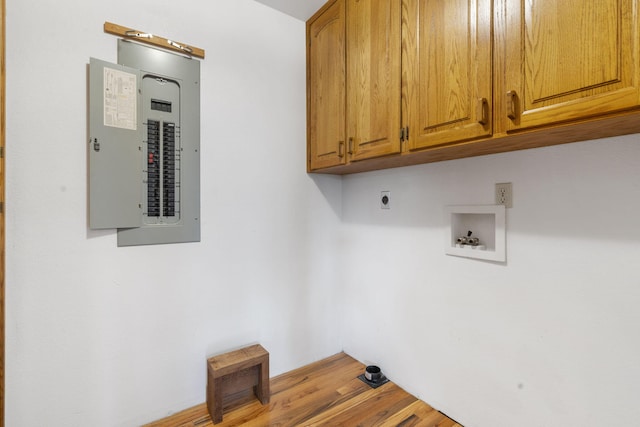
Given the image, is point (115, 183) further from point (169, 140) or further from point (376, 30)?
point (376, 30)

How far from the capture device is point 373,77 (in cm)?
143

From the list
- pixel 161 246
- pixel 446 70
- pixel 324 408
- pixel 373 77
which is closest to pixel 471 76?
pixel 446 70

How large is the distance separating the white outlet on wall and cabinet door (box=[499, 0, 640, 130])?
37 centimetres

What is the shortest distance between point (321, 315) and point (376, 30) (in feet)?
5.73

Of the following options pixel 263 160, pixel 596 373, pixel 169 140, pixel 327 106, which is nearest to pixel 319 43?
pixel 327 106

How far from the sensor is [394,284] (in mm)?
1726

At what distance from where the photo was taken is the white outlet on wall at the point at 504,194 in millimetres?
1224

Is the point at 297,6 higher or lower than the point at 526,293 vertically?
higher

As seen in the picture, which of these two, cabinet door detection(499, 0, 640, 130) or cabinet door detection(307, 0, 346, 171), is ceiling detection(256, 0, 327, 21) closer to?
cabinet door detection(307, 0, 346, 171)

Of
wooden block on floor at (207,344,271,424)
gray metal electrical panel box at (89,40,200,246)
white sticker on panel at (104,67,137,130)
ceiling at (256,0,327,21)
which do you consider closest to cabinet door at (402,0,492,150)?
ceiling at (256,0,327,21)

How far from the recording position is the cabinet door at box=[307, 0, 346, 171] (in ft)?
5.34

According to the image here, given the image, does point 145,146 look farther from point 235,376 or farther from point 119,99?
point 235,376

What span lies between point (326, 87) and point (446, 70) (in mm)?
805

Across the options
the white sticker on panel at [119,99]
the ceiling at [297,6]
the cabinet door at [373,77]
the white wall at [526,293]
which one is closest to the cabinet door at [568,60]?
the white wall at [526,293]
